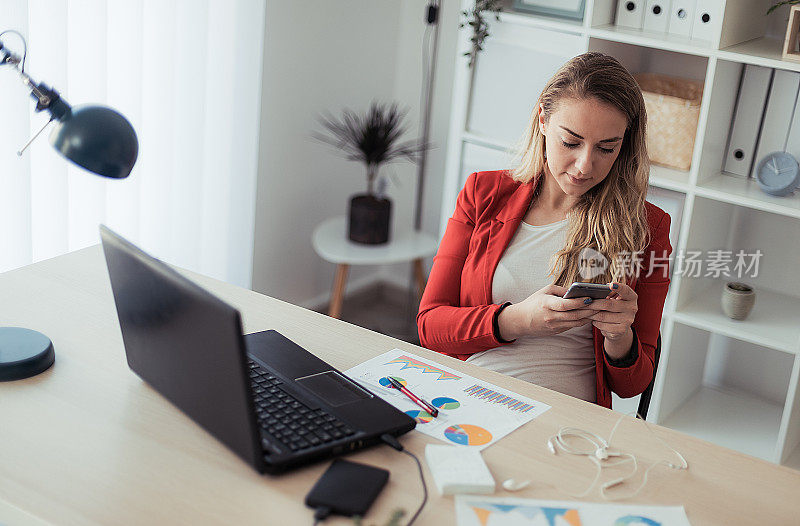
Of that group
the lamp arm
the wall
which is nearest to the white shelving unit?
the wall

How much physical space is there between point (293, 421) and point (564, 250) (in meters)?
0.73

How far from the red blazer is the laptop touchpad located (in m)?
0.39

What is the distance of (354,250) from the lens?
3107 millimetres

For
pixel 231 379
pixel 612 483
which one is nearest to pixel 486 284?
pixel 612 483

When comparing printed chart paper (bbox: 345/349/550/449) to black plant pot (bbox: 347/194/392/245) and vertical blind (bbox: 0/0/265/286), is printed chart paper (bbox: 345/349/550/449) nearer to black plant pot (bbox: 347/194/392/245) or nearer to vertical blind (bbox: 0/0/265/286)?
vertical blind (bbox: 0/0/265/286)

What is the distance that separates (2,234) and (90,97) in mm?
453

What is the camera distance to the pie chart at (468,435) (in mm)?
1331

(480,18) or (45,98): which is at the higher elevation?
(480,18)

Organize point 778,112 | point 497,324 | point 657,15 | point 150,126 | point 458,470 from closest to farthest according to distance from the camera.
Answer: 1. point 458,470
2. point 497,324
3. point 778,112
4. point 657,15
5. point 150,126

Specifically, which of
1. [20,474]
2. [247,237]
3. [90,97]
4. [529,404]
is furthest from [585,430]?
[247,237]

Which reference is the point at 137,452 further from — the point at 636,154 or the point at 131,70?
the point at 131,70

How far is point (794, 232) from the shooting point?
2645 millimetres

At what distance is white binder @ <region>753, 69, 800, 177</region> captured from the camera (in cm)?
239

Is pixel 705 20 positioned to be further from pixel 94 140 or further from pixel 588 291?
pixel 94 140
